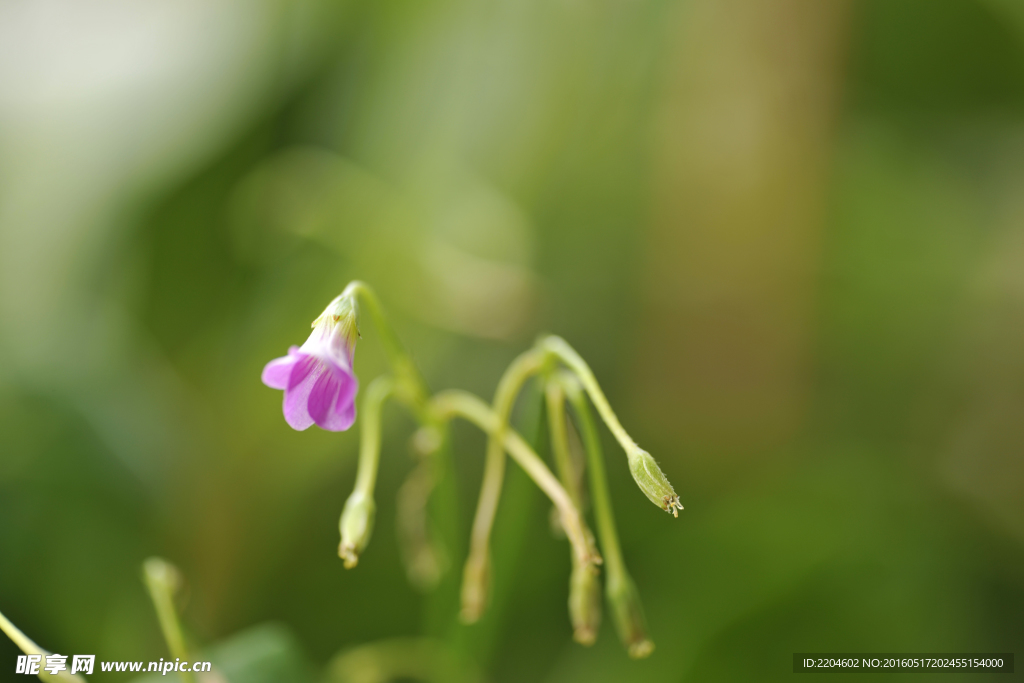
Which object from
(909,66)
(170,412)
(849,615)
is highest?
(909,66)

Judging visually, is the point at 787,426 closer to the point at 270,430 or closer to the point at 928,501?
the point at 928,501

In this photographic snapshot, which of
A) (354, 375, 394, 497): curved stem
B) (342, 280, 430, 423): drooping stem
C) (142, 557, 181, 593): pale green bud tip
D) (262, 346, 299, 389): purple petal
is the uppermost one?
(262, 346, 299, 389): purple petal

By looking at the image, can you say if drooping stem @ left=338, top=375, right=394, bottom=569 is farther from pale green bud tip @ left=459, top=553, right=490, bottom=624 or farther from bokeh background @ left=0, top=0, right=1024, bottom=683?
bokeh background @ left=0, top=0, right=1024, bottom=683

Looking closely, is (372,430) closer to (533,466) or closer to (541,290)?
(533,466)

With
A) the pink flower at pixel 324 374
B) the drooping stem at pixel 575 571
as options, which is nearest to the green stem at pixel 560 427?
the drooping stem at pixel 575 571

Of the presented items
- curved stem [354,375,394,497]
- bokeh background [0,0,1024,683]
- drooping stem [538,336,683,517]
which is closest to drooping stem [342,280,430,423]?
curved stem [354,375,394,497]

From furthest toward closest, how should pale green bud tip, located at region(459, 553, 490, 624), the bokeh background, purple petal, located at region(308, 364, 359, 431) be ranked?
the bokeh background → pale green bud tip, located at region(459, 553, 490, 624) → purple petal, located at region(308, 364, 359, 431)

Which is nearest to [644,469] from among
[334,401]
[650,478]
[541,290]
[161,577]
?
[650,478]

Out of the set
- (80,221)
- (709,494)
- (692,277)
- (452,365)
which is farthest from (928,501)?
(80,221)
